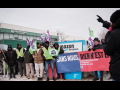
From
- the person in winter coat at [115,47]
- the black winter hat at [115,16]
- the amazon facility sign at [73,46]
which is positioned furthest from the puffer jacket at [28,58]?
the black winter hat at [115,16]

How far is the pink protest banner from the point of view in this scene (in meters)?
5.20

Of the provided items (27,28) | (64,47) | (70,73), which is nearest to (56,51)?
(64,47)

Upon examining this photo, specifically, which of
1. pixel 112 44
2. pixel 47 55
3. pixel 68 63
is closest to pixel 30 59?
pixel 47 55

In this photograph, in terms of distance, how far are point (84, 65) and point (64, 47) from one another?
194cm

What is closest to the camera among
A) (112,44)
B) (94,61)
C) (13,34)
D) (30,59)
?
(112,44)

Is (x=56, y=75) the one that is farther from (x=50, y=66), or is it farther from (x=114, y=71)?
(x=114, y=71)

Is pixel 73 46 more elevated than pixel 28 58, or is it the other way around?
pixel 73 46

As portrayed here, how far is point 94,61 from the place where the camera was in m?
5.37

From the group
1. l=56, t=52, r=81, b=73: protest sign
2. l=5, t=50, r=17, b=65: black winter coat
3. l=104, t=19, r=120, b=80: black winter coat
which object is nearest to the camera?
l=104, t=19, r=120, b=80: black winter coat

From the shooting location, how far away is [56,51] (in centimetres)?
592

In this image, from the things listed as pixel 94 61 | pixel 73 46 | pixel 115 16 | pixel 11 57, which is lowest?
pixel 94 61

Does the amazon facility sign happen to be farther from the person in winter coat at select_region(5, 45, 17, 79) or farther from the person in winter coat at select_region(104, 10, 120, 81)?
the person in winter coat at select_region(104, 10, 120, 81)

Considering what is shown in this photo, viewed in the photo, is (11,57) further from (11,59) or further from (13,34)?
(13,34)

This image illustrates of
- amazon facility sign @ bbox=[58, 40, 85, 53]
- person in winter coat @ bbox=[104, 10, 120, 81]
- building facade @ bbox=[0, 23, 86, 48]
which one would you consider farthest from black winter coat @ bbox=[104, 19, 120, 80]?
building facade @ bbox=[0, 23, 86, 48]
